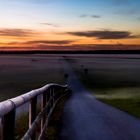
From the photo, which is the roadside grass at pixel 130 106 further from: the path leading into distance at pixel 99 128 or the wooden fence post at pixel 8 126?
the wooden fence post at pixel 8 126

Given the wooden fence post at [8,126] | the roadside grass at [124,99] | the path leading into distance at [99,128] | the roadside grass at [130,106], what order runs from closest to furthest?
the wooden fence post at [8,126] → the path leading into distance at [99,128] → the roadside grass at [130,106] → the roadside grass at [124,99]

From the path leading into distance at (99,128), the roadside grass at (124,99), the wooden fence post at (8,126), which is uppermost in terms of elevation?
the wooden fence post at (8,126)

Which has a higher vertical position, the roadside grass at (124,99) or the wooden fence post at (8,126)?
the wooden fence post at (8,126)

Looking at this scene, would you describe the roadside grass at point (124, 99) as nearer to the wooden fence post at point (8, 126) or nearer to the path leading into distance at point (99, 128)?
the path leading into distance at point (99, 128)

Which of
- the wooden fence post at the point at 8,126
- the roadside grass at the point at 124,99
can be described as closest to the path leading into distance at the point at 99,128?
the roadside grass at the point at 124,99

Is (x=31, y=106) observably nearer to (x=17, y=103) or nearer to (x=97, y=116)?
(x=17, y=103)

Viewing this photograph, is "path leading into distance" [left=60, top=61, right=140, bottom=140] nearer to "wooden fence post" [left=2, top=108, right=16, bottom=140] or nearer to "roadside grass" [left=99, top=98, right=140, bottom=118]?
"roadside grass" [left=99, top=98, right=140, bottom=118]

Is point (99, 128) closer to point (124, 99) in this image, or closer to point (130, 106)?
point (130, 106)

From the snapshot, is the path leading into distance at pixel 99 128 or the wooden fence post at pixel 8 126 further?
the path leading into distance at pixel 99 128

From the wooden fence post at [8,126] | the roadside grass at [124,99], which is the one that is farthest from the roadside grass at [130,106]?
the wooden fence post at [8,126]

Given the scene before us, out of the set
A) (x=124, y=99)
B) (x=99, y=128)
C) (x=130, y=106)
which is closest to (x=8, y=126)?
(x=99, y=128)

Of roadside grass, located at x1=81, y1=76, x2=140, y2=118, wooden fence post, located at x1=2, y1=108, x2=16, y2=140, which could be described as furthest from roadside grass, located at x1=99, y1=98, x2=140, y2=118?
wooden fence post, located at x1=2, y1=108, x2=16, y2=140

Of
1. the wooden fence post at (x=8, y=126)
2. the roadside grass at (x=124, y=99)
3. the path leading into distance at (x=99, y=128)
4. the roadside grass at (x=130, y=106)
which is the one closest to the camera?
the wooden fence post at (x=8, y=126)

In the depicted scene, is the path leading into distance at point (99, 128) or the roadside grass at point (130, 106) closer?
the path leading into distance at point (99, 128)
